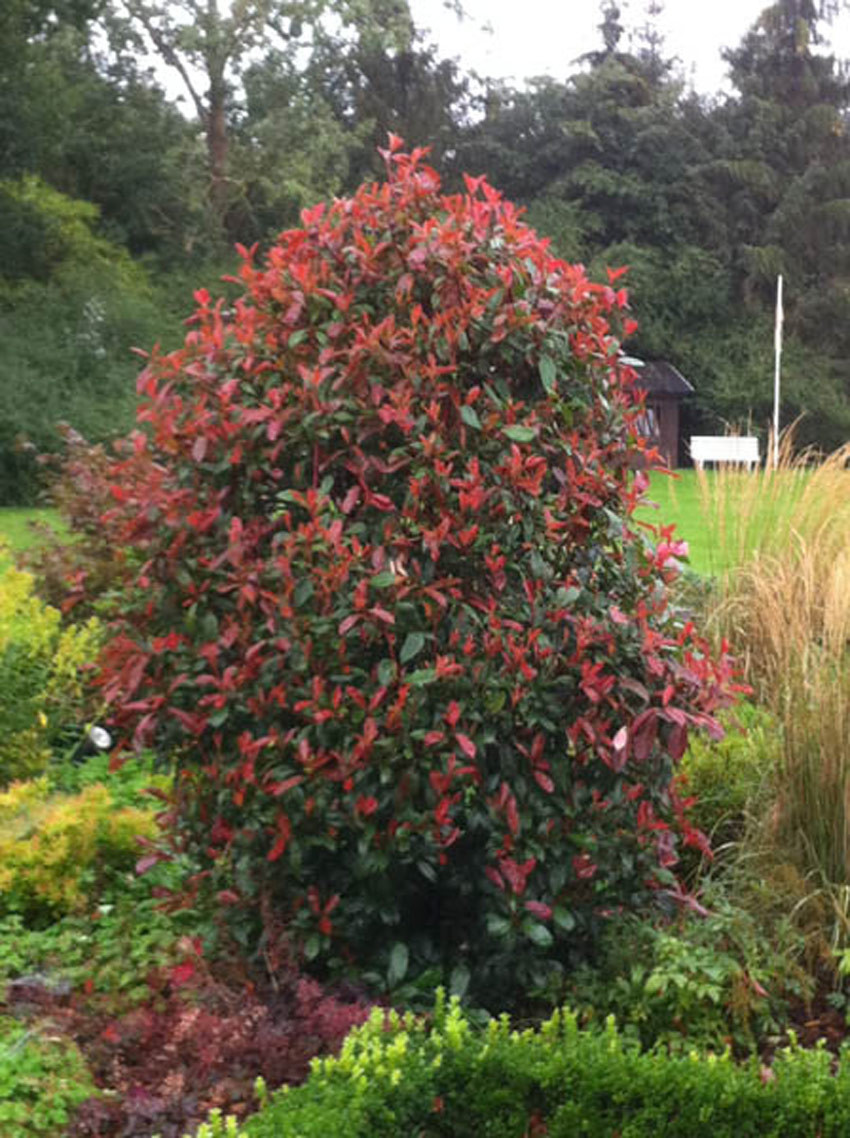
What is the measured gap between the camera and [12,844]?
4.64m

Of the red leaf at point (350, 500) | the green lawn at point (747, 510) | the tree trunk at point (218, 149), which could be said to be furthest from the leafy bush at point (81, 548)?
the tree trunk at point (218, 149)

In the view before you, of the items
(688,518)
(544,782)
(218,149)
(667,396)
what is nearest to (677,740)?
(544,782)

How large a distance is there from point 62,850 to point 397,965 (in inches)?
54.1

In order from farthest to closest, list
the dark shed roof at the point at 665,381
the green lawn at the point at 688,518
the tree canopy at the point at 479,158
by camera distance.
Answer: the dark shed roof at the point at 665,381 → the tree canopy at the point at 479,158 → the green lawn at the point at 688,518

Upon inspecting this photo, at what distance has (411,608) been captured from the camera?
3662 mm

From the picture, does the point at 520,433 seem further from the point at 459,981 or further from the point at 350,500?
the point at 459,981

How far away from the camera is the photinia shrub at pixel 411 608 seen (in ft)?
12.0

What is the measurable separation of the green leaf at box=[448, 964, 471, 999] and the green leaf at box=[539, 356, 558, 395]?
160 centimetres

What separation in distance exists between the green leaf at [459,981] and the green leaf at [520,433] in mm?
1449

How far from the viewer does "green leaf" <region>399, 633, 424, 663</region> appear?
142 inches

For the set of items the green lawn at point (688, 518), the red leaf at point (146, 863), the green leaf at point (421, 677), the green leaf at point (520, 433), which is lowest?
the red leaf at point (146, 863)

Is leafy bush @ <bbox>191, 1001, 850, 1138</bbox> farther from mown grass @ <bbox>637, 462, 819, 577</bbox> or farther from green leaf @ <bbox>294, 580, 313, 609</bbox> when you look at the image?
mown grass @ <bbox>637, 462, 819, 577</bbox>

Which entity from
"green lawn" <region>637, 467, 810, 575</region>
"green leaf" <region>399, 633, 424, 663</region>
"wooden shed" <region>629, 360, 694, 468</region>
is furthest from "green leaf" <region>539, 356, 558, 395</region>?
"wooden shed" <region>629, 360, 694, 468</region>

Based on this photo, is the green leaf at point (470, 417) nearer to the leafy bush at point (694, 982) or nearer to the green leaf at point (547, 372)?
the green leaf at point (547, 372)
